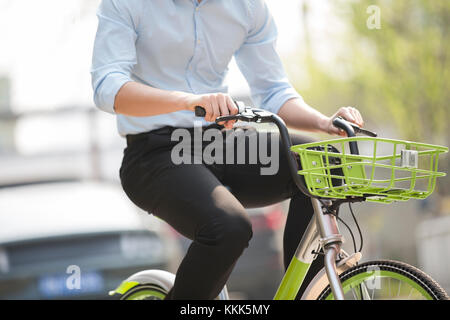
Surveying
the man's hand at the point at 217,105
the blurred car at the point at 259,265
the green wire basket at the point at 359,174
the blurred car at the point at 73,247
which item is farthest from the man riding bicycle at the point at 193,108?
the blurred car at the point at 259,265

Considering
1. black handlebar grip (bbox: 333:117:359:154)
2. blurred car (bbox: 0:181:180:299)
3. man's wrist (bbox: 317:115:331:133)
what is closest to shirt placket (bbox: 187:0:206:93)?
man's wrist (bbox: 317:115:331:133)

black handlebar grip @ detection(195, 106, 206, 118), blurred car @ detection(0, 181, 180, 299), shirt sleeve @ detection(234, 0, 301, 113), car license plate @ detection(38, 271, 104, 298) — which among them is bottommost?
car license plate @ detection(38, 271, 104, 298)

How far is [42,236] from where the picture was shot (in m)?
4.64

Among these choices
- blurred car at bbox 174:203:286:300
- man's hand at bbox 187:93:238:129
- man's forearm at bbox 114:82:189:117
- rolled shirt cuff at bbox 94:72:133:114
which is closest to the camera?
man's hand at bbox 187:93:238:129

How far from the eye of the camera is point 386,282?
220cm

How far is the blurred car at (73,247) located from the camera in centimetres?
455

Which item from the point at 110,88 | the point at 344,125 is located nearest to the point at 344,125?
the point at 344,125

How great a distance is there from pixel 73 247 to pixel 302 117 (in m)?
2.53

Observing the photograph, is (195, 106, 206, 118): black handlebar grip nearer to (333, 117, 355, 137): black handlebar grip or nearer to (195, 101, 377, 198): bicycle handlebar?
(195, 101, 377, 198): bicycle handlebar

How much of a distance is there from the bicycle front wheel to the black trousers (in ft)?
0.93

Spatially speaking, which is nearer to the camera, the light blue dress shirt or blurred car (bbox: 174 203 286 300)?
the light blue dress shirt

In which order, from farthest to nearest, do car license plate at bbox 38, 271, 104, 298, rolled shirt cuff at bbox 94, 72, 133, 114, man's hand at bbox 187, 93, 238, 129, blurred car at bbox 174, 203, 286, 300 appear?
blurred car at bbox 174, 203, 286, 300 < car license plate at bbox 38, 271, 104, 298 < rolled shirt cuff at bbox 94, 72, 133, 114 < man's hand at bbox 187, 93, 238, 129

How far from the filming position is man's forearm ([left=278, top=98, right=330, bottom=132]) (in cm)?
252
